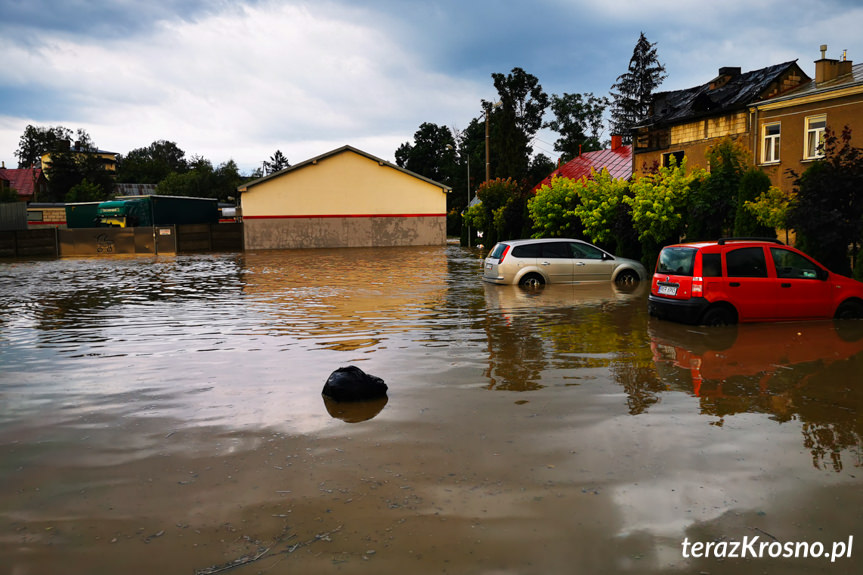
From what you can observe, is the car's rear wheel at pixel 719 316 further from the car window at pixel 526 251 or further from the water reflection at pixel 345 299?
the car window at pixel 526 251

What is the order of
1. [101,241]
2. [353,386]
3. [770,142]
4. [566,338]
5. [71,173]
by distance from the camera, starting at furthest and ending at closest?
[71,173] < [101,241] < [770,142] < [566,338] < [353,386]

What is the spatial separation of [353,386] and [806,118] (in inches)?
1128

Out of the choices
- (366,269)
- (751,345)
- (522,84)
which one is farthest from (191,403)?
(522,84)

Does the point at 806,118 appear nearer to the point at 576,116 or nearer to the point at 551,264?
the point at 551,264

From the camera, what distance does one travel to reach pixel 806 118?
29297mm

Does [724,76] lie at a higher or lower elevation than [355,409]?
higher

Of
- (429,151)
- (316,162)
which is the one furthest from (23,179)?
(316,162)

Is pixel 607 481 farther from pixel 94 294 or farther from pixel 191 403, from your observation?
pixel 94 294

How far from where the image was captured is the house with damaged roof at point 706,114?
113 feet

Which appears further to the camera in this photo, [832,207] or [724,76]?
[724,76]

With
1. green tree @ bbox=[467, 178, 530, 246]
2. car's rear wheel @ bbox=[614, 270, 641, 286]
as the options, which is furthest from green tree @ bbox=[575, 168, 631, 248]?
green tree @ bbox=[467, 178, 530, 246]

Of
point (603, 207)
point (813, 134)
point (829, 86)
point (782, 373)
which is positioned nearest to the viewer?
point (782, 373)

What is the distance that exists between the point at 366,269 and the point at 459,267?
158 inches

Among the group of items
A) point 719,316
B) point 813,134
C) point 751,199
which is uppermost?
point 813,134
